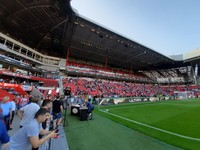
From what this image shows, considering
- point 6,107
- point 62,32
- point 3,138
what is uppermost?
point 62,32

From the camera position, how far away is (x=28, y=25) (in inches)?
1108

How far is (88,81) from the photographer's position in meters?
39.1

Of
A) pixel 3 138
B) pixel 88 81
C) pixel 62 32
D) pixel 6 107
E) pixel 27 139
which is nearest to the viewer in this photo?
pixel 3 138

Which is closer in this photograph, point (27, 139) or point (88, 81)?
point (27, 139)

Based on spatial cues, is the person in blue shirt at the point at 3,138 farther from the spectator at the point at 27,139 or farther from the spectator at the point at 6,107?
the spectator at the point at 6,107

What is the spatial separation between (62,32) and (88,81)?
16.3 metres

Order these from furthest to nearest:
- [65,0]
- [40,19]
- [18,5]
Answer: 1. [40,19]
2. [18,5]
3. [65,0]

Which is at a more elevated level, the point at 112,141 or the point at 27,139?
the point at 27,139

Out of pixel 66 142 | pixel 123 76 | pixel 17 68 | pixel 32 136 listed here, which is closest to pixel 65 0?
pixel 66 142

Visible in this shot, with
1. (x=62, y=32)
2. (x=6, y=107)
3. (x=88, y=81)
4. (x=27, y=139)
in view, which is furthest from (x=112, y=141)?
(x=88, y=81)

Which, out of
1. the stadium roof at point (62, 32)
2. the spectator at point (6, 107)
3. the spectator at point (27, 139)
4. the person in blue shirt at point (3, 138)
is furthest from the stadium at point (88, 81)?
the person in blue shirt at point (3, 138)

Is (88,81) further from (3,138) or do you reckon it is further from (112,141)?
(3,138)

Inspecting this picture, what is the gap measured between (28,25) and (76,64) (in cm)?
2043

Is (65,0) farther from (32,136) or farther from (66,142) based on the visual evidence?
(32,136)
